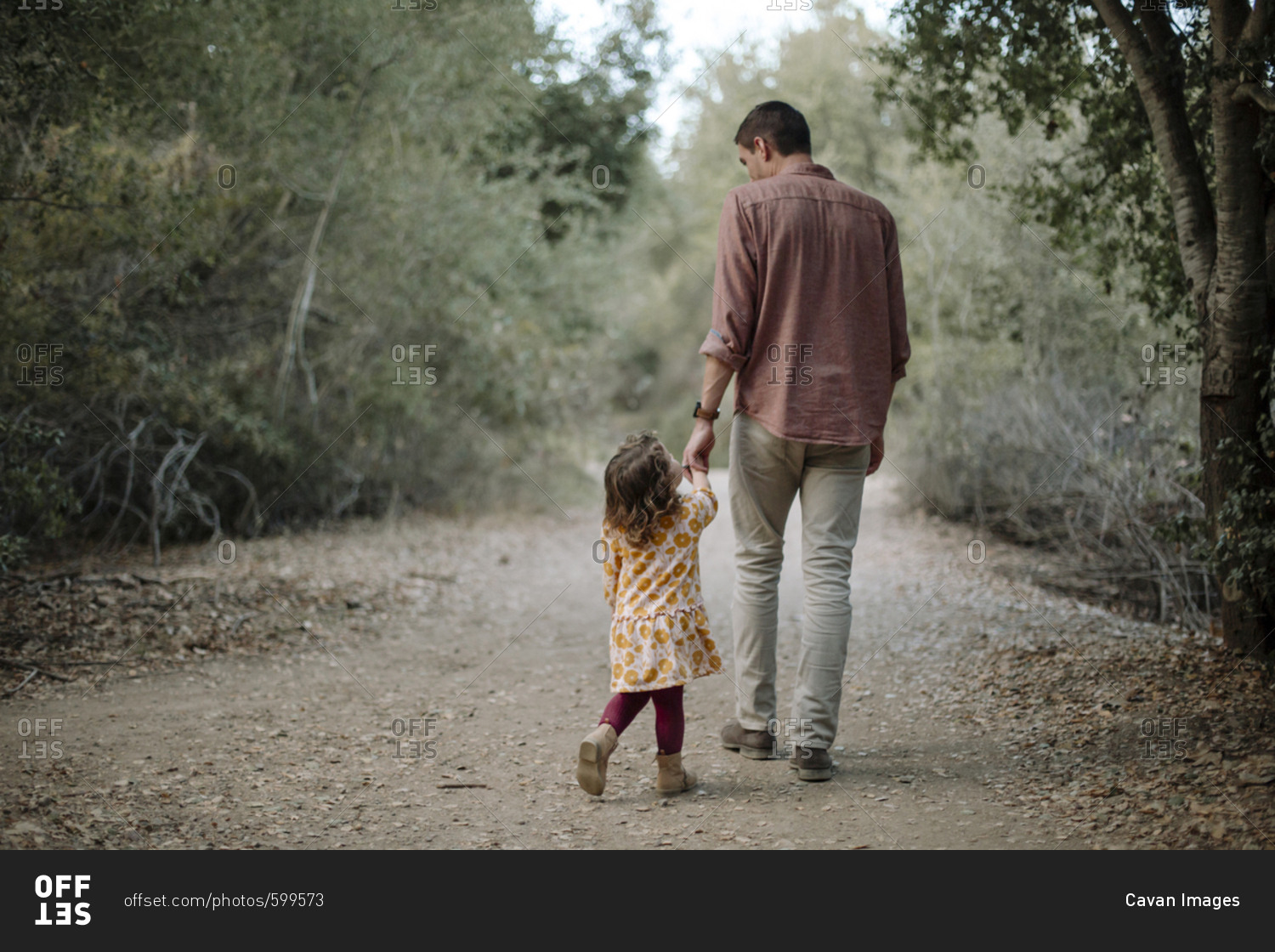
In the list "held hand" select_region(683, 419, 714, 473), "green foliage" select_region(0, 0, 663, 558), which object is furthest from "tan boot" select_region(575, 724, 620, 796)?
"green foliage" select_region(0, 0, 663, 558)

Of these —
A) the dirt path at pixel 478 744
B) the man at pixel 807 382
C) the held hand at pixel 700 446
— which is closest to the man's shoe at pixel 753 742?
the dirt path at pixel 478 744

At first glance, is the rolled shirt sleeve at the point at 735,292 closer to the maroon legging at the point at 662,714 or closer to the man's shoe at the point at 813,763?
the maroon legging at the point at 662,714

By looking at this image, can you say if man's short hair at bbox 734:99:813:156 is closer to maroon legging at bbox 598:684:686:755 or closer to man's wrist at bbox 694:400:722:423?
man's wrist at bbox 694:400:722:423

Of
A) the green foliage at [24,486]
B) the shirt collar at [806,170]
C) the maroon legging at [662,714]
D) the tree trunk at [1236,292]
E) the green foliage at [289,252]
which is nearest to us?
the maroon legging at [662,714]

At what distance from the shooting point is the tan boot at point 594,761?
3277 mm

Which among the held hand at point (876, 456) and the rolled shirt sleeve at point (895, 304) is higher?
the rolled shirt sleeve at point (895, 304)

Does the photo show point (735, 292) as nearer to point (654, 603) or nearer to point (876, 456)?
point (876, 456)

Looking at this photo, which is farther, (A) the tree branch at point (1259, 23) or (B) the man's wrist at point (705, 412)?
(A) the tree branch at point (1259, 23)

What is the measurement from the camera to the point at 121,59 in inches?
229

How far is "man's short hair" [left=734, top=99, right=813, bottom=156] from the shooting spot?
3.64 m

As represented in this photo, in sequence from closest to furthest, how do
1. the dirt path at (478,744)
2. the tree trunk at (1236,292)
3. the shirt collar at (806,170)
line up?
the dirt path at (478,744), the shirt collar at (806,170), the tree trunk at (1236,292)

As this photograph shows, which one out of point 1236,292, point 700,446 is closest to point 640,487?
point 700,446

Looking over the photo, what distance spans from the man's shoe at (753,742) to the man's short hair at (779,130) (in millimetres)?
2058

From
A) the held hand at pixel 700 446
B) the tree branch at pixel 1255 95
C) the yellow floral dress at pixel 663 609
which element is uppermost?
the tree branch at pixel 1255 95
